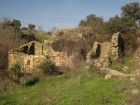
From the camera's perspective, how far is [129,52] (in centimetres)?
2438

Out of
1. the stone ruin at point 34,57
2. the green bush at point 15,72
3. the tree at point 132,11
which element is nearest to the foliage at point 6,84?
the green bush at point 15,72

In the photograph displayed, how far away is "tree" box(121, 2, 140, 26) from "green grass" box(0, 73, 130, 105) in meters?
20.2

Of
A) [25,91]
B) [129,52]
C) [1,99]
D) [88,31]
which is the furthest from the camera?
[88,31]

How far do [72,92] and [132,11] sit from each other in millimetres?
23539

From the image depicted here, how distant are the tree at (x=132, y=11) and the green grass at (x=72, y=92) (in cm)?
2022

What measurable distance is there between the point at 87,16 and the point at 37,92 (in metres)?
32.1

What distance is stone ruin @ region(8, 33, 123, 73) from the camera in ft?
70.2

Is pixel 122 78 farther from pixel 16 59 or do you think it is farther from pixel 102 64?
pixel 16 59

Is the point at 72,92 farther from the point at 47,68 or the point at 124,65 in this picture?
the point at 124,65

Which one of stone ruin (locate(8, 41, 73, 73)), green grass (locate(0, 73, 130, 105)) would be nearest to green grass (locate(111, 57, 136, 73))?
green grass (locate(0, 73, 130, 105))

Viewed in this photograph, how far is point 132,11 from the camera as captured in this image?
120ft

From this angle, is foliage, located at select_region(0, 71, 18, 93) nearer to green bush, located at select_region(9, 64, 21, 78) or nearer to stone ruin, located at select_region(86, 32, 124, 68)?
green bush, located at select_region(9, 64, 21, 78)

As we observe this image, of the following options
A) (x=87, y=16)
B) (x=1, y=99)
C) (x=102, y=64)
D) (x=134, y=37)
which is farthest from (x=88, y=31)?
(x=87, y=16)

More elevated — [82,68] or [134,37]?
[134,37]
